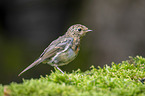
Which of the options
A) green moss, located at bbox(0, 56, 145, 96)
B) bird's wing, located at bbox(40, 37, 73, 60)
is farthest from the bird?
green moss, located at bbox(0, 56, 145, 96)

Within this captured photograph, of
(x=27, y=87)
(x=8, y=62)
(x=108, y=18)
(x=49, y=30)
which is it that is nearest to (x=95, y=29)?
(x=108, y=18)

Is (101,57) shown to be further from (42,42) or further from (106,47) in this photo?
(42,42)

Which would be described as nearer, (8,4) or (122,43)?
(122,43)

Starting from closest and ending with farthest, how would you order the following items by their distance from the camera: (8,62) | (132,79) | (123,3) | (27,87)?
(27,87)
(132,79)
(123,3)
(8,62)

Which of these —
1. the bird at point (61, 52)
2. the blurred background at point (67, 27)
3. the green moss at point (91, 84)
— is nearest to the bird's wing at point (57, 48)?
the bird at point (61, 52)

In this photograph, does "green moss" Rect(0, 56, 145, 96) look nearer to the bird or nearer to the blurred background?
the bird

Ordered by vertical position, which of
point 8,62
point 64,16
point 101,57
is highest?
point 64,16
